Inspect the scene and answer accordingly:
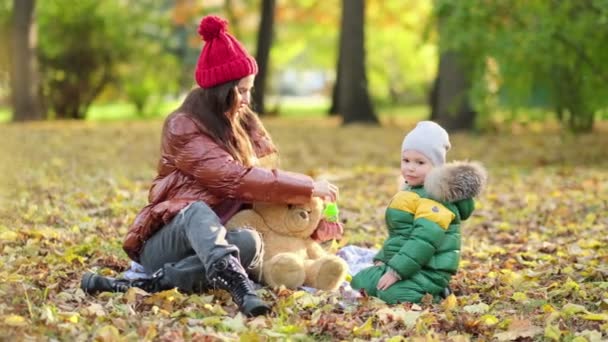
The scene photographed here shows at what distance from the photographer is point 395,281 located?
4797 millimetres

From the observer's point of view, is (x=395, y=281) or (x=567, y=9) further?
(x=567, y=9)

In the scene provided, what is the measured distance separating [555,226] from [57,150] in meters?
7.26

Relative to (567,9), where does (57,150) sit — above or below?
below

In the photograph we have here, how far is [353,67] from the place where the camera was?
18125mm

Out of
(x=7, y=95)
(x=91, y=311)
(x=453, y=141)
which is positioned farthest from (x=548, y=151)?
(x=7, y=95)

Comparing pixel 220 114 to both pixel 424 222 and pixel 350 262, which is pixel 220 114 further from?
pixel 350 262

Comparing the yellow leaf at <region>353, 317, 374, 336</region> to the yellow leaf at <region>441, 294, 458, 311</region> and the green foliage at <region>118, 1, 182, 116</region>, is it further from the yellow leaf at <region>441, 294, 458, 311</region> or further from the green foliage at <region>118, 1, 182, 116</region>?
the green foliage at <region>118, 1, 182, 116</region>

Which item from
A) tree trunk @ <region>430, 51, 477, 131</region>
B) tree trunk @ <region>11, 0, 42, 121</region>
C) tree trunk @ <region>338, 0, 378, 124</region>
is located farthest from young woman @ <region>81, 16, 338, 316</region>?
tree trunk @ <region>11, 0, 42, 121</region>

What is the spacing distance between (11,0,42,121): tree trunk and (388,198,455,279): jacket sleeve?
14820 mm

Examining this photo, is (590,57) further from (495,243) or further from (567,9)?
(495,243)

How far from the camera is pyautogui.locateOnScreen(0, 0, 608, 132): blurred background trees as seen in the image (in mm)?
11500

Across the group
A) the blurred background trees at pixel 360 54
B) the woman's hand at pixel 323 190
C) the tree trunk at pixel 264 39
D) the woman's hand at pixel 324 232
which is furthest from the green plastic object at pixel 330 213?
the tree trunk at pixel 264 39

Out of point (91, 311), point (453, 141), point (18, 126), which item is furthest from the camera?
point (18, 126)

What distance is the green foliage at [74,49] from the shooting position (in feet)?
68.1
